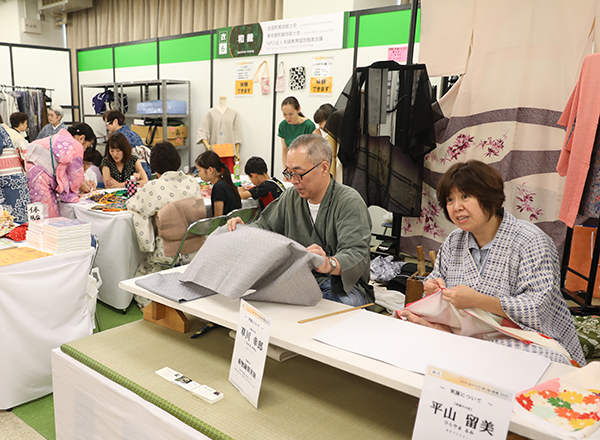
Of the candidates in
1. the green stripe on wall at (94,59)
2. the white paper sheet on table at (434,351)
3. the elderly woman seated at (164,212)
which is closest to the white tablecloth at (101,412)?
the white paper sheet on table at (434,351)

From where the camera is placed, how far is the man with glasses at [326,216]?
179 cm

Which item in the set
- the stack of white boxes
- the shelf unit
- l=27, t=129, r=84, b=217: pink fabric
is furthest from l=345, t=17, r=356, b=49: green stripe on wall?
the stack of white boxes

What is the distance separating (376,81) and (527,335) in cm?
245

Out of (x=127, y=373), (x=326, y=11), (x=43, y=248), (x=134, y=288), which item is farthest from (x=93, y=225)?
(x=326, y=11)

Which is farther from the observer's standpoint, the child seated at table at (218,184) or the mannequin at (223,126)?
the mannequin at (223,126)

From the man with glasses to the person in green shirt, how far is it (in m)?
2.83

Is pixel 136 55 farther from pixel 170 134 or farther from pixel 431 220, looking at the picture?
pixel 431 220

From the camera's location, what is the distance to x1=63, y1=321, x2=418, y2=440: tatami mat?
114 cm

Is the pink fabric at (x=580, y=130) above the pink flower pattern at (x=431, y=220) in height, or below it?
above

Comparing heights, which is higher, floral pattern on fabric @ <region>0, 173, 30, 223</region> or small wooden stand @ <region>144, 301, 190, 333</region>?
floral pattern on fabric @ <region>0, 173, 30, 223</region>

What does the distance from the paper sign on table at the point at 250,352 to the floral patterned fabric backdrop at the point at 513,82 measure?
102 inches

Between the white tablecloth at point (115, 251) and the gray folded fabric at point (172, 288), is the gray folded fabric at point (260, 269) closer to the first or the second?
the gray folded fabric at point (172, 288)

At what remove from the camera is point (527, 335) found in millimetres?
1439

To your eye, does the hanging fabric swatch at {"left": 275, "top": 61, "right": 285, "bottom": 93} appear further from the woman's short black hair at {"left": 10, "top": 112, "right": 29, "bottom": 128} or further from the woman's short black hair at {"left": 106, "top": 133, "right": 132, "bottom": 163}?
the woman's short black hair at {"left": 10, "top": 112, "right": 29, "bottom": 128}
